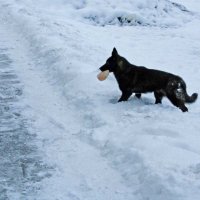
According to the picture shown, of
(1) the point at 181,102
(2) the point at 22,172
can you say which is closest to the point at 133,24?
(1) the point at 181,102

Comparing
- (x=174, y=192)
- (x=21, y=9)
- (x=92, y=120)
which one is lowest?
(x=21, y=9)

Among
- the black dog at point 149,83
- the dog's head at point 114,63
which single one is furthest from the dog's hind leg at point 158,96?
the dog's head at point 114,63

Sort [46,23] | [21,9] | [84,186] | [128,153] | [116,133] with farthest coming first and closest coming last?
[21,9] → [46,23] → [116,133] → [128,153] → [84,186]

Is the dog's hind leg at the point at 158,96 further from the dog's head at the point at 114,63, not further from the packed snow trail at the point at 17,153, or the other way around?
the packed snow trail at the point at 17,153

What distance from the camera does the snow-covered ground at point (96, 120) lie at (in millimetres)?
5168

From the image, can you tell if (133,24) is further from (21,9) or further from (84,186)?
(84,186)

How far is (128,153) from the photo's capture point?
580 centimetres

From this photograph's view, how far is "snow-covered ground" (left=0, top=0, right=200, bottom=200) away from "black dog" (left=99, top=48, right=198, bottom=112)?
209 millimetres

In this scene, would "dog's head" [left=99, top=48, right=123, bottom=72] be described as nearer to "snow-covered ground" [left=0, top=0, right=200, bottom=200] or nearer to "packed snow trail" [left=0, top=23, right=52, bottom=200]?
"snow-covered ground" [left=0, top=0, right=200, bottom=200]

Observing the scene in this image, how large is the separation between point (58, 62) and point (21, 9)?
294 inches

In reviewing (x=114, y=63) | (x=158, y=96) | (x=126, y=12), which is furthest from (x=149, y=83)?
(x=126, y=12)

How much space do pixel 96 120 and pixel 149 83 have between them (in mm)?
1227

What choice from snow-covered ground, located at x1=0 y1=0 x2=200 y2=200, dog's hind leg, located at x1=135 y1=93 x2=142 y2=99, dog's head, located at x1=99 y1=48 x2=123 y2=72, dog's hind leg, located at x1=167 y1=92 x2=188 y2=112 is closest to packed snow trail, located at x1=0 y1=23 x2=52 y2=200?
snow-covered ground, located at x1=0 y1=0 x2=200 y2=200

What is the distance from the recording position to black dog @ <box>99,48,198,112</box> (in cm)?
750
